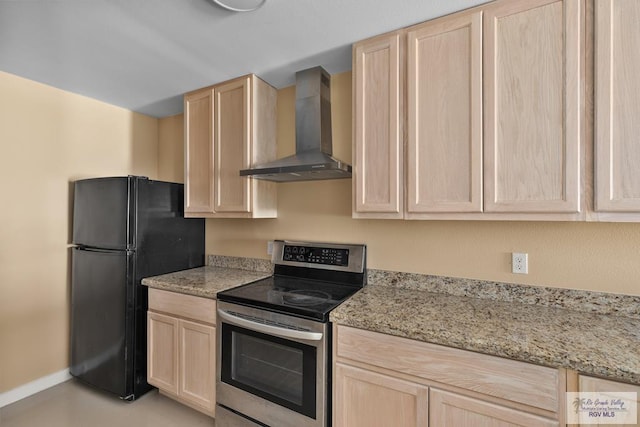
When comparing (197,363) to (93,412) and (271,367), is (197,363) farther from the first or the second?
(93,412)

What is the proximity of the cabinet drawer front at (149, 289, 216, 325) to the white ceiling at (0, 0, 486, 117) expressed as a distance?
155 centimetres

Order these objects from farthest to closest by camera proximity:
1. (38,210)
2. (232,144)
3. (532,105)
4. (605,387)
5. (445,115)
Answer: (38,210) < (232,144) < (445,115) < (532,105) < (605,387)

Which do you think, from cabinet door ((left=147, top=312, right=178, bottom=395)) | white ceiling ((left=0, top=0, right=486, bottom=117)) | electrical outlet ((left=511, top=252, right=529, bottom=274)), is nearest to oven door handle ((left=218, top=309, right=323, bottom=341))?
A: cabinet door ((left=147, top=312, right=178, bottom=395))

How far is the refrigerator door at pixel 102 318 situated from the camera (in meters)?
2.11

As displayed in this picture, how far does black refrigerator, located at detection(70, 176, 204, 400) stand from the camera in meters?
2.12

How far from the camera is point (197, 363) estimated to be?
193 cm

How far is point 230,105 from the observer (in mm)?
2211

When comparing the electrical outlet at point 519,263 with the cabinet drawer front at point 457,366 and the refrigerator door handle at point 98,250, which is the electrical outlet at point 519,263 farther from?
the refrigerator door handle at point 98,250

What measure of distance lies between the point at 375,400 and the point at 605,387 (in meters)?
0.83

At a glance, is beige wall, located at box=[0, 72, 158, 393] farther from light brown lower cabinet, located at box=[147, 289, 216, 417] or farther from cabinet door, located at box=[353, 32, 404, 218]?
cabinet door, located at box=[353, 32, 404, 218]

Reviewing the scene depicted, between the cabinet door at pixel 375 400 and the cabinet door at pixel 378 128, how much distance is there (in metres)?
0.80

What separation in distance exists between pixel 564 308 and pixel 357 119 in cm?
145

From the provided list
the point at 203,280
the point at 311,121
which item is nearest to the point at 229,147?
the point at 311,121

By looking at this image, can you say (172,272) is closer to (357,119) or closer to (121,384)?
(121,384)
